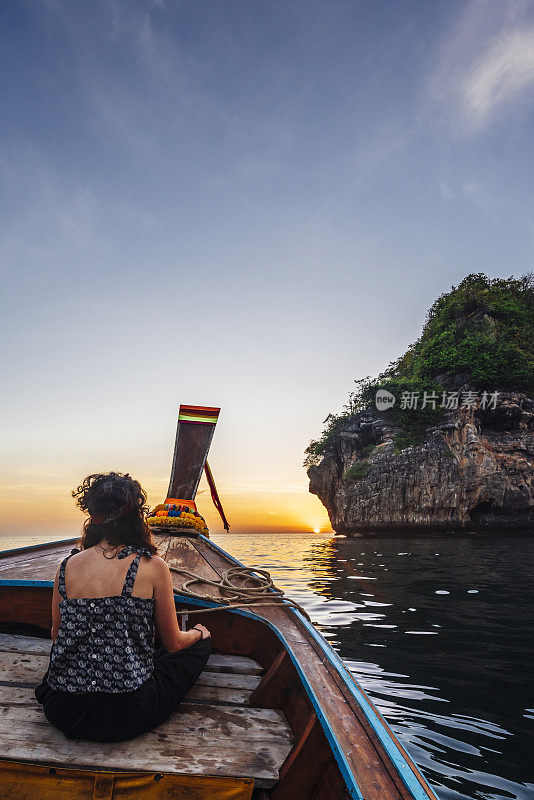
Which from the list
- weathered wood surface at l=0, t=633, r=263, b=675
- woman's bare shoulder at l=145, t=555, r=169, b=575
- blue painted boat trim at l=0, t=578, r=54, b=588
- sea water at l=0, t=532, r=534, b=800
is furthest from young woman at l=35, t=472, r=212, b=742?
sea water at l=0, t=532, r=534, b=800

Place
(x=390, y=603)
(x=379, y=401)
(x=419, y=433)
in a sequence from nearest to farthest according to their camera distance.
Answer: (x=390, y=603)
(x=419, y=433)
(x=379, y=401)

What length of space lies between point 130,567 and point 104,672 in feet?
1.39

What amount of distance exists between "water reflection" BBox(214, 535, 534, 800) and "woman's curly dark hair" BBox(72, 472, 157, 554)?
215 centimetres

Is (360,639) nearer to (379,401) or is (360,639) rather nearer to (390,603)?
(390,603)

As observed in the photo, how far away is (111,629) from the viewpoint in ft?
5.99

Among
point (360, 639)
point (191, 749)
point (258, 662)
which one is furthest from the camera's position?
point (360, 639)

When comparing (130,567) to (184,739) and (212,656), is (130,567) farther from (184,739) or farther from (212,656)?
(212,656)

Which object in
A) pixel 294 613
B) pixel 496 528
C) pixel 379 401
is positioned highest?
pixel 379 401

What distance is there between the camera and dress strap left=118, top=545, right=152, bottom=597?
1.87 metres

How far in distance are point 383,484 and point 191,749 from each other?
92.0 ft

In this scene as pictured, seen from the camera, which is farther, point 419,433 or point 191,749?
point 419,433

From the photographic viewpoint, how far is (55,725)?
1.81 m

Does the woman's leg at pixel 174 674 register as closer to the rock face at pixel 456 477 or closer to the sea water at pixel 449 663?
the sea water at pixel 449 663

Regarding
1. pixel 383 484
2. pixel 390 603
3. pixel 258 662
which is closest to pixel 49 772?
pixel 258 662
